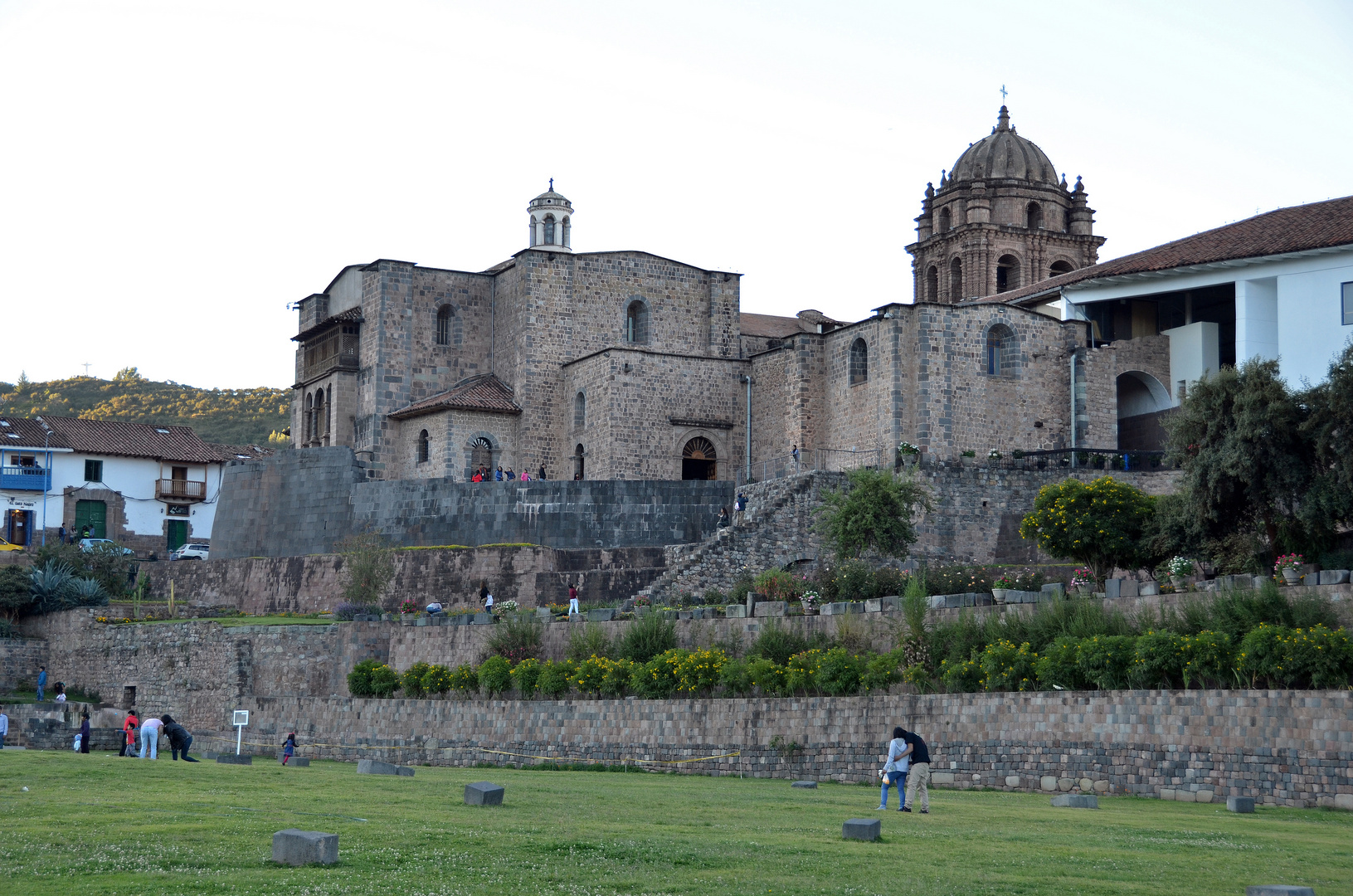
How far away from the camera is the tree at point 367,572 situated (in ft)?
127

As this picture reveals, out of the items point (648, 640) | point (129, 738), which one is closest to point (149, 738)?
point (129, 738)

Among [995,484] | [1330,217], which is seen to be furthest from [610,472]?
[1330,217]

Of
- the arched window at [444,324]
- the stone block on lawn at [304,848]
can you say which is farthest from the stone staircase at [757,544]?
the stone block on lawn at [304,848]

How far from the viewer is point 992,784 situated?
2202 cm

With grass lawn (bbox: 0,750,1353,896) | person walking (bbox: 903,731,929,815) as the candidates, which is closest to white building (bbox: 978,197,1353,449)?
person walking (bbox: 903,731,929,815)

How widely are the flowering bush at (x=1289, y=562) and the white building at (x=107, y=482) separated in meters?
41.1

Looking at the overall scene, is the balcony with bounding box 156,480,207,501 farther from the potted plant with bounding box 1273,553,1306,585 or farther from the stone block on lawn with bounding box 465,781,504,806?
the stone block on lawn with bounding box 465,781,504,806

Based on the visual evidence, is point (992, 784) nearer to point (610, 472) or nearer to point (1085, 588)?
point (1085, 588)

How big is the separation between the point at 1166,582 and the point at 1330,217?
773 inches

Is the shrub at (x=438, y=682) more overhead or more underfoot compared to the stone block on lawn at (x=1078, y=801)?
more overhead

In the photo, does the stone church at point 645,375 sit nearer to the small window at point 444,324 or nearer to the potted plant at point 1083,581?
the small window at point 444,324

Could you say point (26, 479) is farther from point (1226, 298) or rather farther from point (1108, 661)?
point (1108, 661)

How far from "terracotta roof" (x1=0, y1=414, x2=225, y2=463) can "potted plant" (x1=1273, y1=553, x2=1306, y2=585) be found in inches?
1778

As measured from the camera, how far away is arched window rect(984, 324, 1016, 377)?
42406mm
